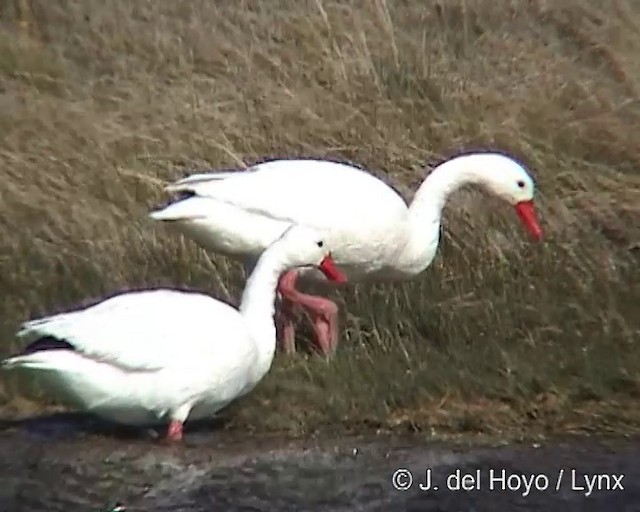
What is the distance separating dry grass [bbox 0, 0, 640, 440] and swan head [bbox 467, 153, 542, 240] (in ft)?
0.93

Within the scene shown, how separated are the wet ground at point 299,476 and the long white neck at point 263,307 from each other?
36cm

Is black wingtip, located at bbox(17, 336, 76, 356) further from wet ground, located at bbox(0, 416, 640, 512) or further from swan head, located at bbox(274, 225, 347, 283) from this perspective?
swan head, located at bbox(274, 225, 347, 283)

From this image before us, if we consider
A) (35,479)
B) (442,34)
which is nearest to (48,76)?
(442,34)

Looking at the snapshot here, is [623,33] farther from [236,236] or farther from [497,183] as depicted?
[236,236]

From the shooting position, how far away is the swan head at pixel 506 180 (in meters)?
6.62

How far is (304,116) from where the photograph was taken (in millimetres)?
8039

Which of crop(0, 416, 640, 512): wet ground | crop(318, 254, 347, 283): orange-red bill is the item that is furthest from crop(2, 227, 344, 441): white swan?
crop(318, 254, 347, 283): orange-red bill

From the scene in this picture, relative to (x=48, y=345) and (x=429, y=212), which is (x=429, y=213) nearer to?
(x=429, y=212)

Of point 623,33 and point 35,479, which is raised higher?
point 623,33

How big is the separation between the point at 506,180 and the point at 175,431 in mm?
2203

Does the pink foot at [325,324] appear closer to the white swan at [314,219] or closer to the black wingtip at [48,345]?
the white swan at [314,219]

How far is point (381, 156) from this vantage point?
7777 millimetres

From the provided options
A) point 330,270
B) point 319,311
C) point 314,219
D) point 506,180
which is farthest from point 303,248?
point 506,180

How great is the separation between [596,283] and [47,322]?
255 centimetres
